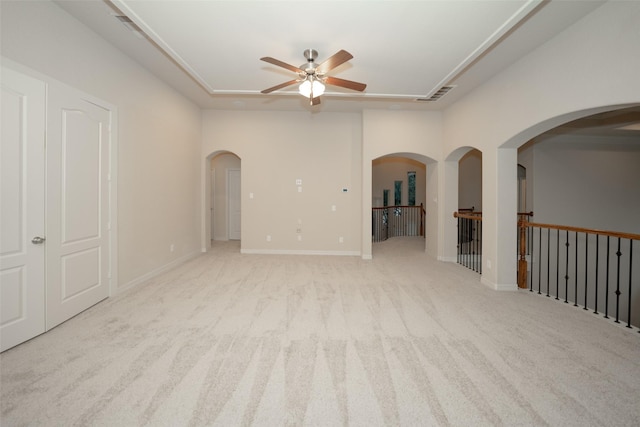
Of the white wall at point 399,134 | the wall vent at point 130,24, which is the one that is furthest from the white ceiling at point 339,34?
the white wall at point 399,134

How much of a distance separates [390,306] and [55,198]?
4153 millimetres

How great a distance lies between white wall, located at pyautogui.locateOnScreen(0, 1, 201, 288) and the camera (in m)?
2.94

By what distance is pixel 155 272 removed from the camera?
510cm

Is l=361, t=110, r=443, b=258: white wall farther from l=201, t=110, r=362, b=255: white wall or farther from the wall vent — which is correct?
the wall vent

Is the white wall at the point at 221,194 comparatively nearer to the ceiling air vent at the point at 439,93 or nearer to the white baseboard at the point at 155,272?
the white baseboard at the point at 155,272

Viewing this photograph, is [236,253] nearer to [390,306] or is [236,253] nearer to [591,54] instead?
[390,306]

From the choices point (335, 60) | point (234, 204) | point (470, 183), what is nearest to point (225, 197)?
point (234, 204)

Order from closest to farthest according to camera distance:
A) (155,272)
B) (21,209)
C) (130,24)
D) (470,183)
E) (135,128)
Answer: (21,209) < (130,24) < (135,128) < (155,272) < (470,183)

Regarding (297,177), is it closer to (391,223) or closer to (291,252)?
(291,252)

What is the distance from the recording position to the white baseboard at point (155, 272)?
4327mm

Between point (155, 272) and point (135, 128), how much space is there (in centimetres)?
247

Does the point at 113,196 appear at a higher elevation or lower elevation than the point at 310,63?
lower

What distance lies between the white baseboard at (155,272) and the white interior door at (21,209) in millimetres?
1338

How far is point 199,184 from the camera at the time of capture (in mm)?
7012
